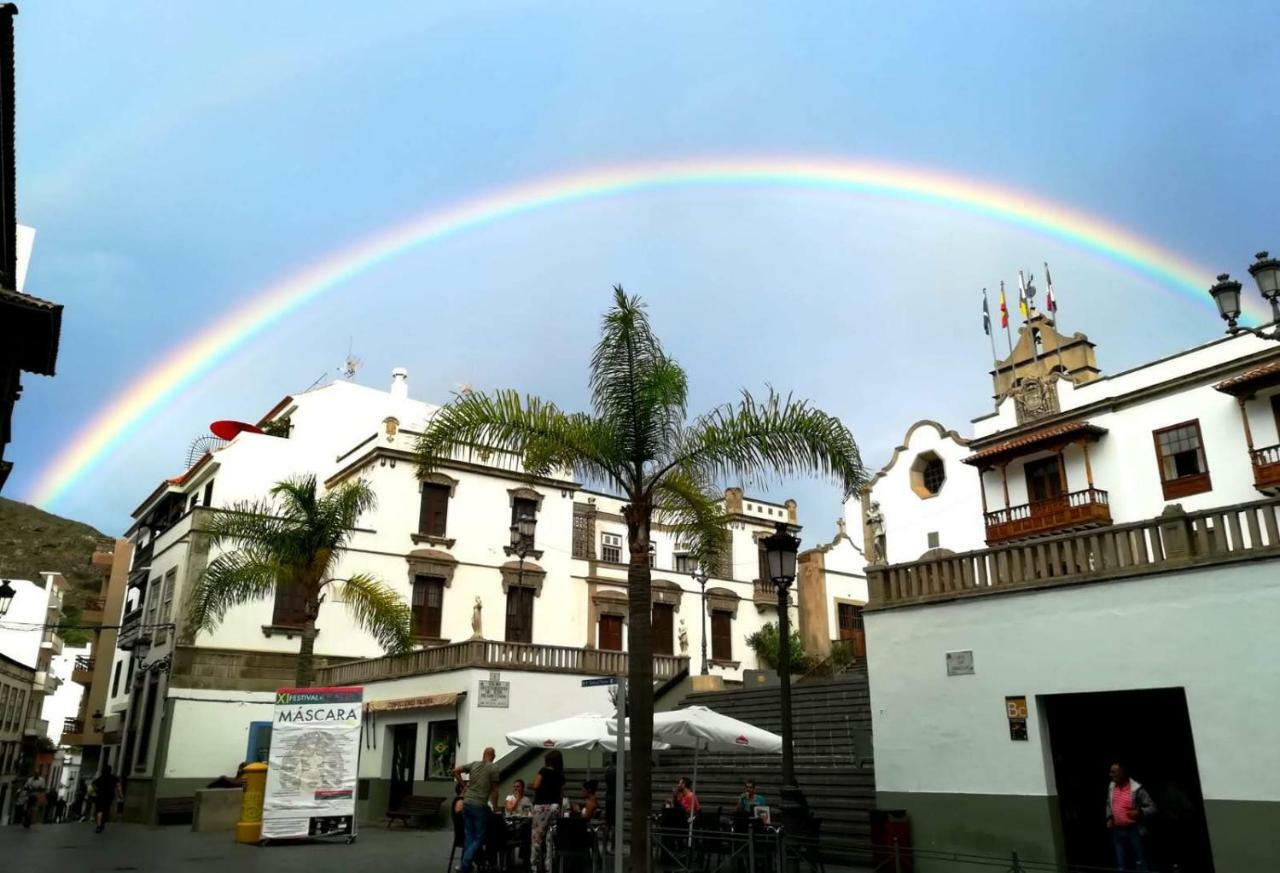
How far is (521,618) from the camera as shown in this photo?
35.4m

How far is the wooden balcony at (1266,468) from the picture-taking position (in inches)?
1049

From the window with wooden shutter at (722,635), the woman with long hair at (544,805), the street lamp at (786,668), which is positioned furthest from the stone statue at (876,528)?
the woman with long hair at (544,805)

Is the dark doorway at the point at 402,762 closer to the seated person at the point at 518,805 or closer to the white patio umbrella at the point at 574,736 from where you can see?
the white patio umbrella at the point at 574,736

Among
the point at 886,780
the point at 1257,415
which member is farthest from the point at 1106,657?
the point at 1257,415

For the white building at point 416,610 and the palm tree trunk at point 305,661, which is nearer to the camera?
the palm tree trunk at point 305,661

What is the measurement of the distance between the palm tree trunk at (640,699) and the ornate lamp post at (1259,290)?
780cm

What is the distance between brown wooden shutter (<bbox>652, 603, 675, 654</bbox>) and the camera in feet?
128

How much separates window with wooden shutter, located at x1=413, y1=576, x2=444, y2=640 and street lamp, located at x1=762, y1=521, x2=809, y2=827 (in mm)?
20590

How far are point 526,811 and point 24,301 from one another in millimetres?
11172

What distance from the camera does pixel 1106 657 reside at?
13477mm

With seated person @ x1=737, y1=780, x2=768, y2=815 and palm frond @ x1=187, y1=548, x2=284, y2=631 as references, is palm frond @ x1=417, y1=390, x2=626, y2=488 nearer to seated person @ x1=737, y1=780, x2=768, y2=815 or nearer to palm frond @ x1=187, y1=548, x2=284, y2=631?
seated person @ x1=737, y1=780, x2=768, y2=815

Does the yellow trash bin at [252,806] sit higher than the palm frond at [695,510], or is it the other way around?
the palm frond at [695,510]

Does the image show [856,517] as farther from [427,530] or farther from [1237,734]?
[1237,734]

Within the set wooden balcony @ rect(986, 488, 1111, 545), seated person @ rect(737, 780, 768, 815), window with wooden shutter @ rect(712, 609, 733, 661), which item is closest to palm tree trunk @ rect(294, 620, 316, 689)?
seated person @ rect(737, 780, 768, 815)
